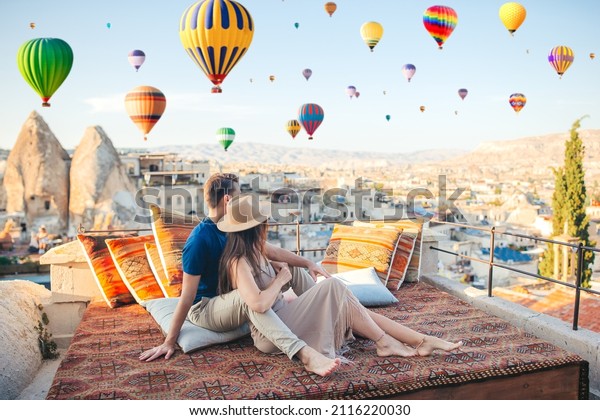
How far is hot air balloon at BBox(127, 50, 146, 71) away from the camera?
24.4m

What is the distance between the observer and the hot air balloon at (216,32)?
12.3 meters

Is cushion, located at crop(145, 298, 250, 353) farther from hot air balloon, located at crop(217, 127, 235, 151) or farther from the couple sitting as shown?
hot air balloon, located at crop(217, 127, 235, 151)

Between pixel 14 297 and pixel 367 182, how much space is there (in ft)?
226

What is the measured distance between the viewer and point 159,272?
12.8 ft

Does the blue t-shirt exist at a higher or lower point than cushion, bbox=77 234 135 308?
higher

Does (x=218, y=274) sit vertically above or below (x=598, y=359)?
above

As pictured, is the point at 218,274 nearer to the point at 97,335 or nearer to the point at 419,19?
the point at 97,335

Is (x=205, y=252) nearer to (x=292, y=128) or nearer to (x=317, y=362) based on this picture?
(x=317, y=362)

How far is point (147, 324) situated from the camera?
3518mm

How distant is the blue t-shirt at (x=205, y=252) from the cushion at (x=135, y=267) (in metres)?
1.01

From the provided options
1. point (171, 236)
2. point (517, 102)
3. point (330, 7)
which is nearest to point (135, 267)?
point (171, 236)

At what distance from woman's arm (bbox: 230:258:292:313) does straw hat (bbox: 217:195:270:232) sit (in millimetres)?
181

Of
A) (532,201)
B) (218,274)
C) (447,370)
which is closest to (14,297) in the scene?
(218,274)

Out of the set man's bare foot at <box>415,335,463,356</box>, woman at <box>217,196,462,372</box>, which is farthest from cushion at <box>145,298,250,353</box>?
man's bare foot at <box>415,335,463,356</box>
